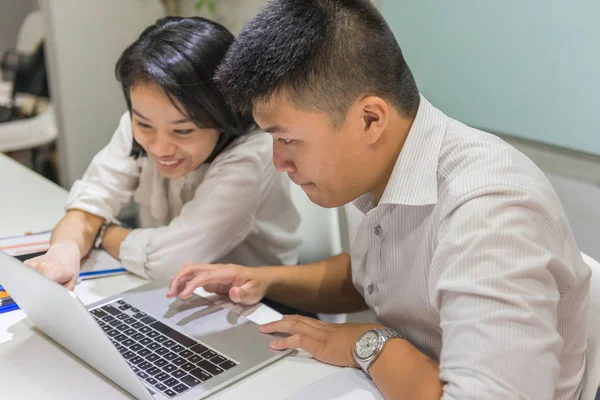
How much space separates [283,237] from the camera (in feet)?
5.13

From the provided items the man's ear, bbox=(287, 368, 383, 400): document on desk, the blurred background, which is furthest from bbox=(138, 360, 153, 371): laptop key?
the blurred background

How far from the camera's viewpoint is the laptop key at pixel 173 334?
1.09m

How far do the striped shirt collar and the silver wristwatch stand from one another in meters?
0.20

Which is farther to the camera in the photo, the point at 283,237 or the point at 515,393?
the point at 283,237

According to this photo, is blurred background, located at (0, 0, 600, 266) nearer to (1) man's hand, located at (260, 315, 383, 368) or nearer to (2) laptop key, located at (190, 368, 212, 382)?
(1) man's hand, located at (260, 315, 383, 368)

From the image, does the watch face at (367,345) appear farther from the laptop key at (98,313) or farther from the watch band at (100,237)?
the watch band at (100,237)

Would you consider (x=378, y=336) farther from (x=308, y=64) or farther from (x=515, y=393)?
(x=308, y=64)

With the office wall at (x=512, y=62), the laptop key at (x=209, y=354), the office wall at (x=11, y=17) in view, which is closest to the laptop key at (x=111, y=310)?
the laptop key at (x=209, y=354)

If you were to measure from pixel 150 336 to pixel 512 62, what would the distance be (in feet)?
3.42

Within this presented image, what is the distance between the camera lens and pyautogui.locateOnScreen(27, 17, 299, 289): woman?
4.33 feet

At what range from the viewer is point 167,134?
1358 millimetres

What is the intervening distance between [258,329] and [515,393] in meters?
0.48

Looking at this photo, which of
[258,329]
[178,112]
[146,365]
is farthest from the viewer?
[178,112]

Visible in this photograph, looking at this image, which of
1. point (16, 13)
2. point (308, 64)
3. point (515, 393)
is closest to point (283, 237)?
point (308, 64)
